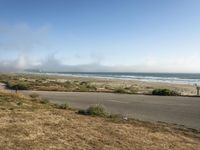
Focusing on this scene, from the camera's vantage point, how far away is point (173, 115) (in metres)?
18.0

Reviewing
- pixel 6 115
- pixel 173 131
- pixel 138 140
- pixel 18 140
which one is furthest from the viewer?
pixel 6 115

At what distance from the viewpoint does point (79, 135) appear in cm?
1035

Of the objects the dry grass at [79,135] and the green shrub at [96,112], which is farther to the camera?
the green shrub at [96,112]

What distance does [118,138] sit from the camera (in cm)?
1016

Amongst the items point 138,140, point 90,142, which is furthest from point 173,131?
point 90,142

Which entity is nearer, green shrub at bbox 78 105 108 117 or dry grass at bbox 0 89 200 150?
dry grass at bbox 0 89 200 150

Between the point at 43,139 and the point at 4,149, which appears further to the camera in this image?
the point at 43,139

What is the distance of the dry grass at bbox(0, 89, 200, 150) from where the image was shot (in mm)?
9195

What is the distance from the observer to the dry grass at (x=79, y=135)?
9195mm

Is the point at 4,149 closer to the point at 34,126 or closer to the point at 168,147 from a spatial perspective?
the point at 34,126

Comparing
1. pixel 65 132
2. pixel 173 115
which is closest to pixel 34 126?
pixel 65 132

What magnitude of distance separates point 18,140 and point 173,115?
10.6 m

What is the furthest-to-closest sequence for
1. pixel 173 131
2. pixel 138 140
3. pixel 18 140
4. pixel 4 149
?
pixel 173 131 < pixel 138 140 < pixel 18 140 < pixel 4 149

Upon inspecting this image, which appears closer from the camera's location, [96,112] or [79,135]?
[79,135]
